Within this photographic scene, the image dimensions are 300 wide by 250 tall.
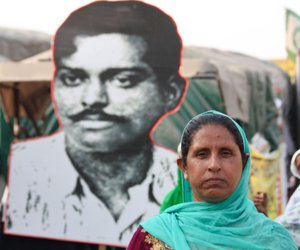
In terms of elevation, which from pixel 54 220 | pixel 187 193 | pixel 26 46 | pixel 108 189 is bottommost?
pixel 54 220

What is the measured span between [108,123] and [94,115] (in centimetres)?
14

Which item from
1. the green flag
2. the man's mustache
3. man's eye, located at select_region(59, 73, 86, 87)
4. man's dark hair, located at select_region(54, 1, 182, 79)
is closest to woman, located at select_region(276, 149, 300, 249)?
man's dark hair, located at select_region(54, 1, 182, 79)

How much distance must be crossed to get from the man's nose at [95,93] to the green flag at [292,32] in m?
2.82

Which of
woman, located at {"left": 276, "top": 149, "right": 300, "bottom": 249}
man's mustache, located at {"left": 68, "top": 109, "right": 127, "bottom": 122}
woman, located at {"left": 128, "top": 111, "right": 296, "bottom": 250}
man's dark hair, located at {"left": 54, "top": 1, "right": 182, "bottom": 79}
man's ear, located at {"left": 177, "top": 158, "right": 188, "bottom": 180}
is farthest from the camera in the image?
man's mustache, located at {"left": 68, "top": 109, "right": 127, "bottom": 122}

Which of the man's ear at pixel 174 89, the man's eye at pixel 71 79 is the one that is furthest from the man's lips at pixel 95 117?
the man's ear at pixel 174 89

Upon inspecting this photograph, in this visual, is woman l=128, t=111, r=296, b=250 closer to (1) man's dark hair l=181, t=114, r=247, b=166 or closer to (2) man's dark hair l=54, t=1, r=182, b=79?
(1) man's dark hair l=181, t=114, r=247, b=166

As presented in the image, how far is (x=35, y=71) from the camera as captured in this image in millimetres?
5070

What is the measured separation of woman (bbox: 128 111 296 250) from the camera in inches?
54.1

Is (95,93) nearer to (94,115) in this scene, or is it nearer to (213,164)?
(94,115)

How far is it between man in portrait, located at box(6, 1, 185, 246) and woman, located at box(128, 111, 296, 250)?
3161 millimetres

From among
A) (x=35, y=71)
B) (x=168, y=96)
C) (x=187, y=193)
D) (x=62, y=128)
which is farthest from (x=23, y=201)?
(x=187, y=193)

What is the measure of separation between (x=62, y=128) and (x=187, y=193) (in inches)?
135

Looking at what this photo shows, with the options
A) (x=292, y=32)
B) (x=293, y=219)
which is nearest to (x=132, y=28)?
(x=293, y=219)

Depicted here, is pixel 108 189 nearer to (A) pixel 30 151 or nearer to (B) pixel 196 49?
(A) pixel 30 151
